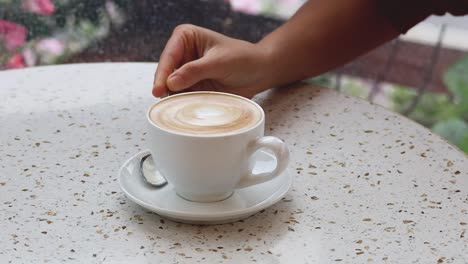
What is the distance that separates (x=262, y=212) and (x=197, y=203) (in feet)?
0.23

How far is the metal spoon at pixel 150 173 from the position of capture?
740mm

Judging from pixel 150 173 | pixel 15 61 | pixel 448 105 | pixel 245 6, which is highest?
pixel 150 173

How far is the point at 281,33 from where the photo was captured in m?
1.05

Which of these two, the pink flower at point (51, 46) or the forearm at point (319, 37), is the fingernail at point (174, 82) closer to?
the forearm at point (319, 37)

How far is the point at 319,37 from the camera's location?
1062 millimetres

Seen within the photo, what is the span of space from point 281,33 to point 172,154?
1.43 feet

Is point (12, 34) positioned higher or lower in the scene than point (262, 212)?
lower

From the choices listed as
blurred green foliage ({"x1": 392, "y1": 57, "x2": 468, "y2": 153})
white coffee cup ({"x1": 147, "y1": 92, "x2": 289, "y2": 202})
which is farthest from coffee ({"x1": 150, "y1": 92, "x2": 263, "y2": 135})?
blurred green foliage ({"x1": 392, "y1": 57, "x2": 468, "y2": 153})

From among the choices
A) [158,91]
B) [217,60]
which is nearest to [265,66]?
[217,60]

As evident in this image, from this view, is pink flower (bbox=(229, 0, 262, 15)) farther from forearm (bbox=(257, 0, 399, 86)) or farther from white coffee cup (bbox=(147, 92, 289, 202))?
white coffee cup (bbox=(147, 92, 289, 202))

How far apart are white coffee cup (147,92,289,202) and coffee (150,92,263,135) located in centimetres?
1

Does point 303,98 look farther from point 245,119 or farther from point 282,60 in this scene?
point 245,119

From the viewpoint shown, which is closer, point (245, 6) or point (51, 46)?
point (51, 46)

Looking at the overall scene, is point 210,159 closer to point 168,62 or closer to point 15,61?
point 168,62
